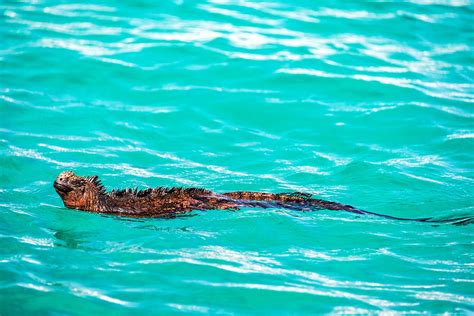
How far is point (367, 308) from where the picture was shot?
7113 millimetres

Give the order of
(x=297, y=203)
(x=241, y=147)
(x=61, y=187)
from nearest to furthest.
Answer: (x=61, y=187), (x=297, y=203), (x=241, y=147)

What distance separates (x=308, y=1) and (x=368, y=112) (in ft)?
18.5

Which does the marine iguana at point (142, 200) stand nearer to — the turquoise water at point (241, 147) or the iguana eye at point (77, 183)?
the iguana eye at point (77, 183)

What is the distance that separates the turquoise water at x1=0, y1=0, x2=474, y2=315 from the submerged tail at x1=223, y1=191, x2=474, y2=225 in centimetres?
10

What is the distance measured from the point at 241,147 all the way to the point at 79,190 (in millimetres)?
3611

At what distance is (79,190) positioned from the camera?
8625mm

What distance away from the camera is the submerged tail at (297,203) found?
8.81m

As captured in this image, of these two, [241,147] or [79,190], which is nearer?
[79,190]

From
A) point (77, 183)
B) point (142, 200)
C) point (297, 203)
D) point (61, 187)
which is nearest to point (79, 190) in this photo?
point (77, 183)

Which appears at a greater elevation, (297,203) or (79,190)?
(297,203)

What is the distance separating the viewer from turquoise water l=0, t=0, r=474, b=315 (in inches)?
297

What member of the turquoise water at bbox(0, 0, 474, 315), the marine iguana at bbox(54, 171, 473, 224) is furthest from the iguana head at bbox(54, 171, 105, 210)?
the turquoise water at bbox(0, 0, 474, 315)

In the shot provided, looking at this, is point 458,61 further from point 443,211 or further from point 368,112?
point 443,211

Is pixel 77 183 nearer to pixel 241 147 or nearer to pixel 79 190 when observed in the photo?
pixel 79 190
